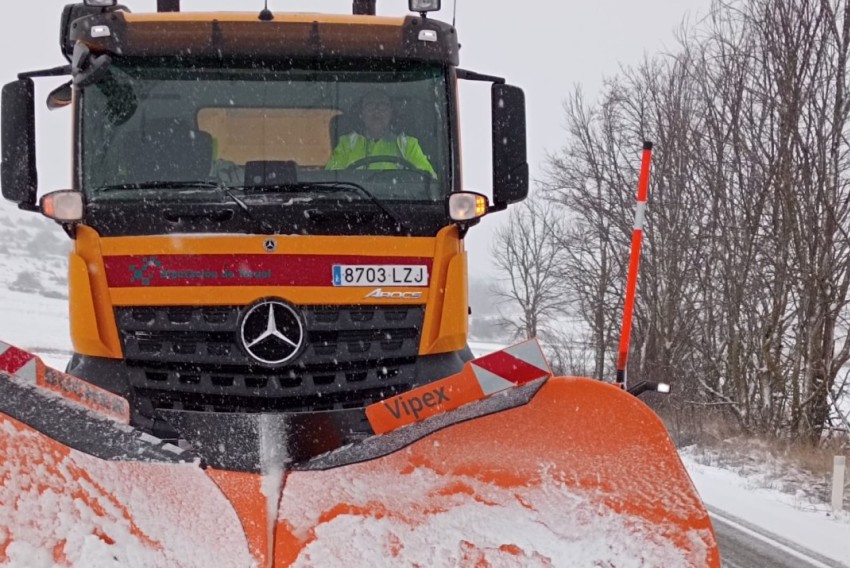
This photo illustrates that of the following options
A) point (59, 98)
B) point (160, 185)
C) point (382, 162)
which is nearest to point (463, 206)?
point (382, 162)

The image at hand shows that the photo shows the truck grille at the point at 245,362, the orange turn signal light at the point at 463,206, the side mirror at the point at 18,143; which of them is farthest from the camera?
the side mirror at the point at 18,143

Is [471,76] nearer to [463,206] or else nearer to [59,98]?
[463,206]

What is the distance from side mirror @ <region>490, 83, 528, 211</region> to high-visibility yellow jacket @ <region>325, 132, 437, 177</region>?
0.34 meters

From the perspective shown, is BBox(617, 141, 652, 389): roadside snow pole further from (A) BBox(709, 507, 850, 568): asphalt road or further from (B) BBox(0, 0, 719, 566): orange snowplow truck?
(A) BBox(709, 507, 850, 568): asphalt road

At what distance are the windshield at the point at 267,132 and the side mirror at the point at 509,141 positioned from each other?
0.80 ft

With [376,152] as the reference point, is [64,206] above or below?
below

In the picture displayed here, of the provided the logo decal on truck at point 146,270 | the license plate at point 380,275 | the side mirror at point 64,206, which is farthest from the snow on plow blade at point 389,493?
the side mirror at point 64,206

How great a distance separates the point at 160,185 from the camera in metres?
3.41

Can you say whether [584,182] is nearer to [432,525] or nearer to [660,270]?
[660,270]

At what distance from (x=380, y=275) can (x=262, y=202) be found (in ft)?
1.86

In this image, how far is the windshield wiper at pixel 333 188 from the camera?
3.37 metres

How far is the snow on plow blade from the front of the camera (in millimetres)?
2166

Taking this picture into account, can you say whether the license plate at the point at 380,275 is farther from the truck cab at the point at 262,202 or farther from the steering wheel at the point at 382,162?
the steering wheel at the point at 382,162

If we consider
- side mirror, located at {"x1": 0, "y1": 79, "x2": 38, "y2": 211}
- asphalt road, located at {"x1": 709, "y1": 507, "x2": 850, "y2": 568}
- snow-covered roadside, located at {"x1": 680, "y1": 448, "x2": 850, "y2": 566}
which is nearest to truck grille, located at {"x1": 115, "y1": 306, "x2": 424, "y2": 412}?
side mirror, located at {"x1": 0, "y1": 79, "x2": 38, "y2": 211}
